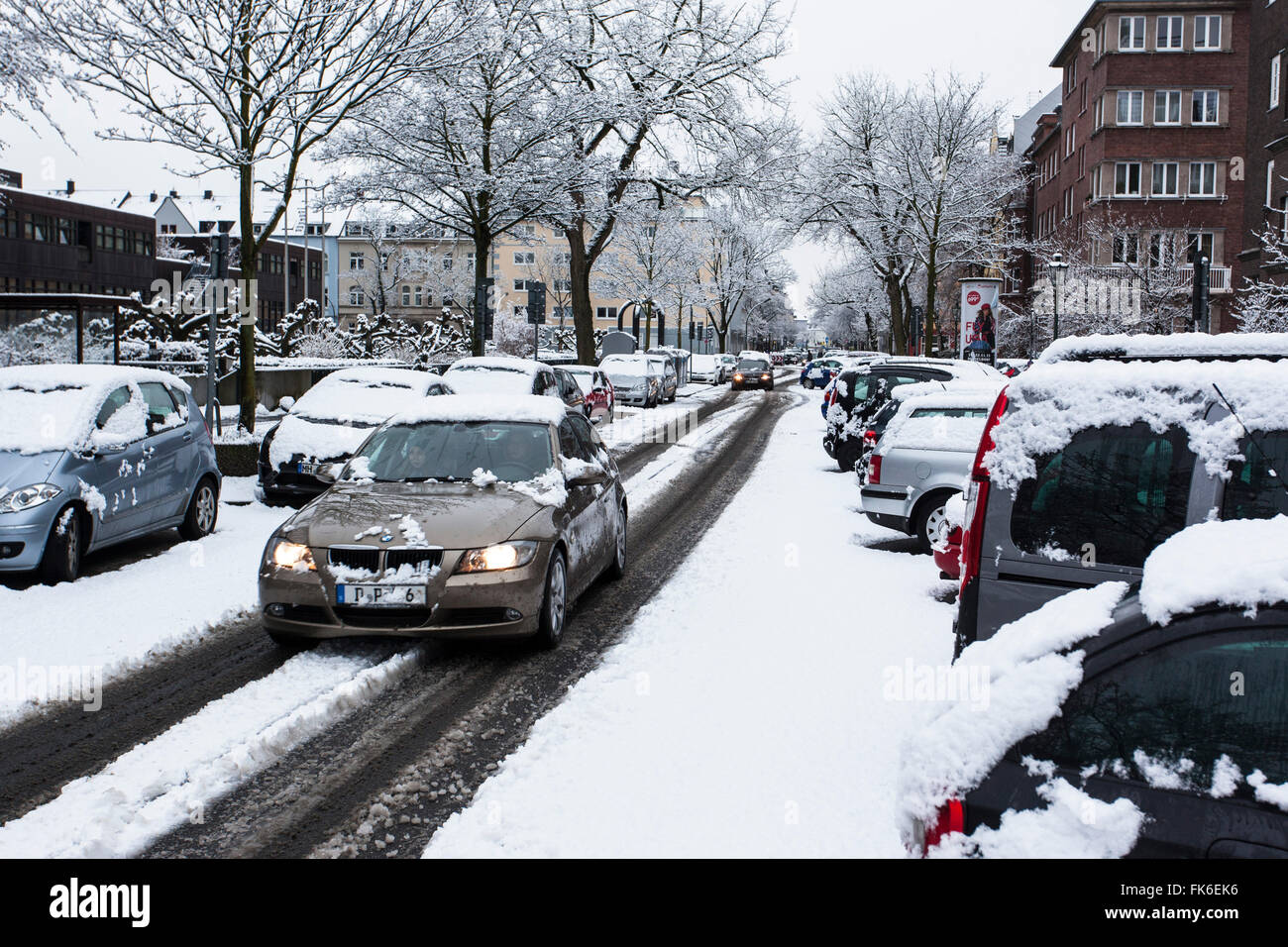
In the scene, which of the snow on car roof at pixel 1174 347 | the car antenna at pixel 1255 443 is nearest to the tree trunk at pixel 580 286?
the snow on car roof at pixel 1174 347

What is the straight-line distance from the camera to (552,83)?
29.6 m

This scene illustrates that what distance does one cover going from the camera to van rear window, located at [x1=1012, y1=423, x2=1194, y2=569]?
148 inches

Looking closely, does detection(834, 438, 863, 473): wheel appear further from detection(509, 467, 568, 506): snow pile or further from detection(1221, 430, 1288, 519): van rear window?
detection(1221, 430, 1288, 519): van rear window

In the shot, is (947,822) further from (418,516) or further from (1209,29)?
(1209,29)

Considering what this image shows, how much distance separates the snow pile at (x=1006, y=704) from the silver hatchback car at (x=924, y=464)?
8314 mm

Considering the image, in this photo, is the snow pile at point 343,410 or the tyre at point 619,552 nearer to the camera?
the tyre at point 619,552

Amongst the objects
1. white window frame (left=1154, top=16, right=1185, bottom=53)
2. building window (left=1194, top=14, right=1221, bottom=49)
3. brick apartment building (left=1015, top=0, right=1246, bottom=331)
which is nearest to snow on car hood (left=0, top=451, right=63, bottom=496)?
brick apartment building (left=1015, top=0, right=1246, bottom=331)

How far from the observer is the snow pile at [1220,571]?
7.74 ft

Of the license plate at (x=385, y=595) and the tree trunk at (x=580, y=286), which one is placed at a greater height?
the tree trunk at (x=580, y=286)

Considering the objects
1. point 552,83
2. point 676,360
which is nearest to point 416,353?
point 552,83

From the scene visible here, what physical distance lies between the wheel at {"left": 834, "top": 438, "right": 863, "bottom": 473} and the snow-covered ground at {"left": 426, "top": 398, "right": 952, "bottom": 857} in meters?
8.58

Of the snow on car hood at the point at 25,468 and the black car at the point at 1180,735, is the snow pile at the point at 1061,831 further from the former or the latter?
the snow on car hood at the point at 25,468
